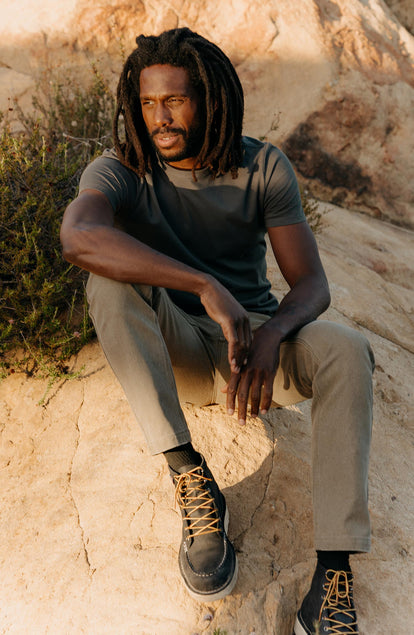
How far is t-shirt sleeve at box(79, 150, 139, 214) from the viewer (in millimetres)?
2352

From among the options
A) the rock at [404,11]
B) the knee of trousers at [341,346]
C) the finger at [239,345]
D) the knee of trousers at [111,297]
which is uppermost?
the rock at [404,11]

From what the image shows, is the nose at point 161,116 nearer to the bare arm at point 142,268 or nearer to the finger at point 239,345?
the bare arm at point 142,268

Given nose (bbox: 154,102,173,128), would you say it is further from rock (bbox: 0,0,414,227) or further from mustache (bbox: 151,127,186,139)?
rock (bbox: 0,0,414,227)

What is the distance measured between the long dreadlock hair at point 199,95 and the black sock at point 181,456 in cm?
122

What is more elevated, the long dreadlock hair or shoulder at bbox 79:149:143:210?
the long dreadlock hair

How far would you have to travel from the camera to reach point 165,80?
248cm

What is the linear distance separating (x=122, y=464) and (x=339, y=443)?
1.06 m

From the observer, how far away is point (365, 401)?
77.6 inches

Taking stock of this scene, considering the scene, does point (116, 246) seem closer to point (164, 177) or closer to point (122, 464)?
point (164, 177)

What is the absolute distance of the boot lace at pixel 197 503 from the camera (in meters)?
2.09

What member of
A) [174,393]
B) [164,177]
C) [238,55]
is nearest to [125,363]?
[174,393]

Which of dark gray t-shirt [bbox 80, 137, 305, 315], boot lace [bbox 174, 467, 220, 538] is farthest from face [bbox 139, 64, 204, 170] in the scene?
boot lace [bbox 174, 467, 220, 538]

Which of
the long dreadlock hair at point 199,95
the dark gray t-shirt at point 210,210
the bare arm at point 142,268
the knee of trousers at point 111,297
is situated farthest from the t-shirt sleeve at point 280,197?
the knee of trousers at point 111,297

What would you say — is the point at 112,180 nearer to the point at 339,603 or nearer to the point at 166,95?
the point at 166,95
